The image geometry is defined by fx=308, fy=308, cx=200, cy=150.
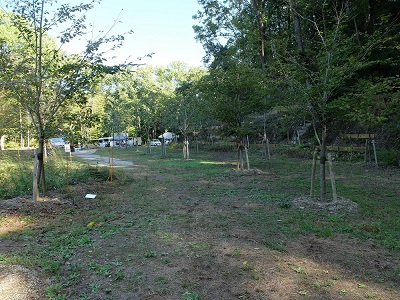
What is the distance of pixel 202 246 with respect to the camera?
4.28 m

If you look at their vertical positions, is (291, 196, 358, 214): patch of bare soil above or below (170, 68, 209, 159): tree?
below

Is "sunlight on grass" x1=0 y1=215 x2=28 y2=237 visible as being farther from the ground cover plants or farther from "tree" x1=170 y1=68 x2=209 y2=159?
"tree" x1=170 y1=68 x2=209 y2=159

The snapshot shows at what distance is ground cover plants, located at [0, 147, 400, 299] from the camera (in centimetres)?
321

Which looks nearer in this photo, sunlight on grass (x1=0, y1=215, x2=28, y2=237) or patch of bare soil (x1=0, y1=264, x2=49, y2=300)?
patch of bare soil (x1=0, y1=264, x2=49, y2=300)

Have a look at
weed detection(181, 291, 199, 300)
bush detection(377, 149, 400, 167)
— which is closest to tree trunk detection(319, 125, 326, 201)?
weed detection(181, 291, 199, 300)

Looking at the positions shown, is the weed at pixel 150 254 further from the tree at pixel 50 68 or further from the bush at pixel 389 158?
the bush at pixel 389 158

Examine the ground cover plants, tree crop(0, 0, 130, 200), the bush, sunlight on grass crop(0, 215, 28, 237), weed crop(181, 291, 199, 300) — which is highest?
tree crop(0, 0, 130, 200)

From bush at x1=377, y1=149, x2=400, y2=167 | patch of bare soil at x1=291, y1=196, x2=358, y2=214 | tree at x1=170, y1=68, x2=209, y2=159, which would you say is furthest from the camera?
tree at x1=170, y1=68, x2=209, y2=159

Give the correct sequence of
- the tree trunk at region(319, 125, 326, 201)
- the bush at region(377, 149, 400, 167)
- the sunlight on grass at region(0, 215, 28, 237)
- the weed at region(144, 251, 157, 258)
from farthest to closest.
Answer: the bush at region(377, 149, 400, 167) → the tree trunk at region(319, 125, 326, 201) → the sunlight on grass at region(0, 215, 28, 237) → the weed at region(144, 251, 157, 258)

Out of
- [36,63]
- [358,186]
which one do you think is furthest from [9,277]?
[358,186]

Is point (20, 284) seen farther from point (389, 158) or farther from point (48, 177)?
point (389, 158)

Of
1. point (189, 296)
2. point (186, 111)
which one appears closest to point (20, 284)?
point (189, 296)

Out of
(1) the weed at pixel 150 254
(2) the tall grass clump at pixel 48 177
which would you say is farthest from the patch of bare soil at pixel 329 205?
(2) the tall grass clump at pixel 48 177

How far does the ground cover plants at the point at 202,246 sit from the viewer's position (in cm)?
321
